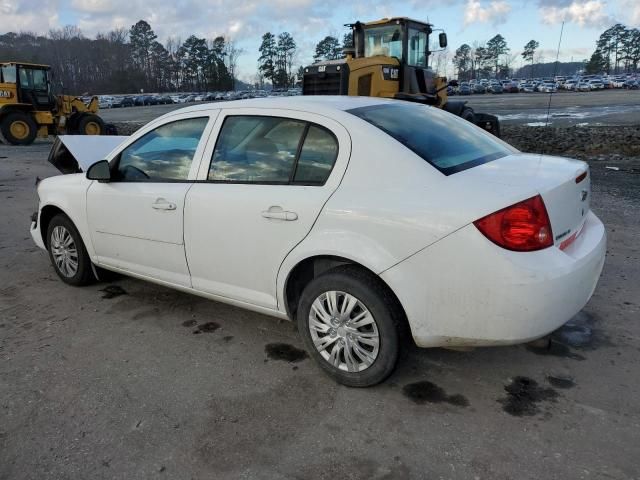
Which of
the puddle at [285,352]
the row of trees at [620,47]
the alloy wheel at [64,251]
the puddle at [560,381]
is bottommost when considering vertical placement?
the puddle at [285,352]

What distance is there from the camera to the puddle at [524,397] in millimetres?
2828

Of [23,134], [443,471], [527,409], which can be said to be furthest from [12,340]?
[23,134]

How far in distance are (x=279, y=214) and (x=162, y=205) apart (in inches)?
41.9

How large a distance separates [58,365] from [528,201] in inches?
120

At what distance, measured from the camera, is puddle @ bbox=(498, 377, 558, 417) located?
9.28 feet

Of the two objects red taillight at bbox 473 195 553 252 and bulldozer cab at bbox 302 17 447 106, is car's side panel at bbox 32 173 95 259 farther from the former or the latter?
bulldozer cab at bbox 302 17 447 106

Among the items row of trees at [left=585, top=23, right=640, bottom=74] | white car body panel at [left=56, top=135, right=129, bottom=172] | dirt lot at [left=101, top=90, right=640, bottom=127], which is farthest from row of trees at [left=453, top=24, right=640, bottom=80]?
white car body panel at [left=56, top=135, right=129, bottom=172]

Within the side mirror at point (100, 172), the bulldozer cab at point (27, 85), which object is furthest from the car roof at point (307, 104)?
the bulldozer cab at point (27, 85)

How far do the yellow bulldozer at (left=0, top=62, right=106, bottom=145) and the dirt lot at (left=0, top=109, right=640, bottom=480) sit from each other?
732 inches

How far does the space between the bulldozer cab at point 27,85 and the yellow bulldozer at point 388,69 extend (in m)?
13.0

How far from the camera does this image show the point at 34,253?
5965 millimetres

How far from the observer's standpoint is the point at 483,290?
2604mm

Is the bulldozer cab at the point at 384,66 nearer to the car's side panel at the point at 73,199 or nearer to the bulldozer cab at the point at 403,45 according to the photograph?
the bulldozer cab at the point at 403,45

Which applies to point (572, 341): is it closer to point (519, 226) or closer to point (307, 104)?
point (519, 226)
